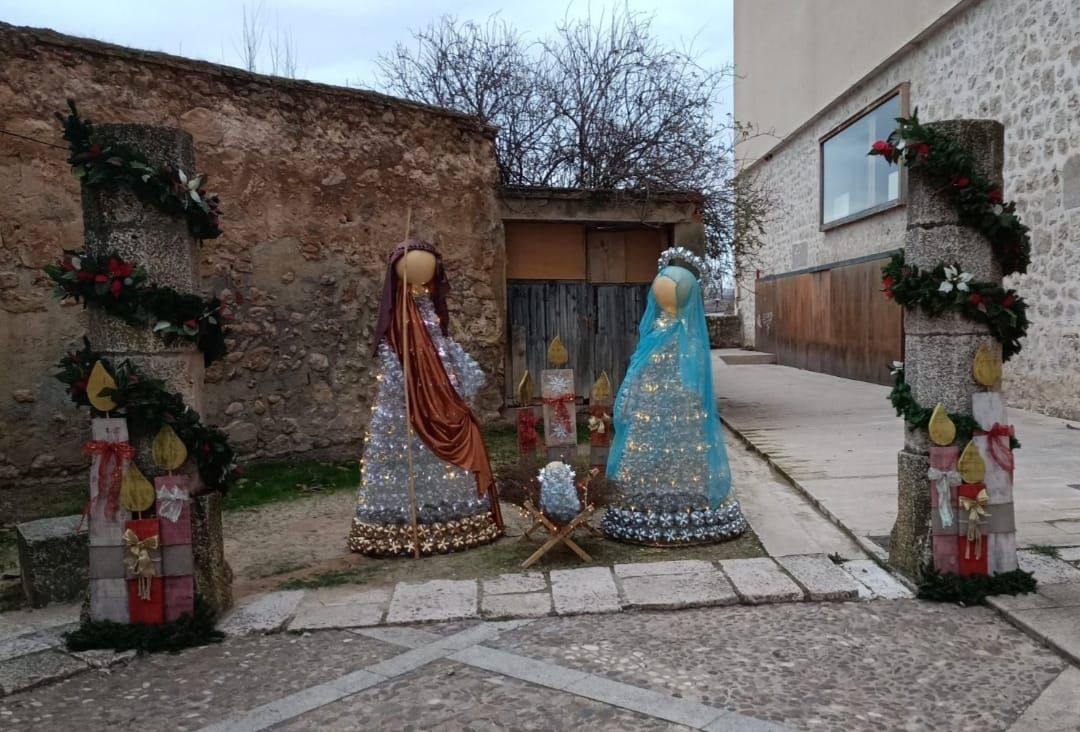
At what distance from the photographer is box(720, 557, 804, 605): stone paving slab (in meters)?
4.04

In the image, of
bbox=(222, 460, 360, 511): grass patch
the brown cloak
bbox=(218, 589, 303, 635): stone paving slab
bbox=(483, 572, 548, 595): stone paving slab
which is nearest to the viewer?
bbox=(218, 589, 303, 635): stone paving slab

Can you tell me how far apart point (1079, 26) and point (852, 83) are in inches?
214

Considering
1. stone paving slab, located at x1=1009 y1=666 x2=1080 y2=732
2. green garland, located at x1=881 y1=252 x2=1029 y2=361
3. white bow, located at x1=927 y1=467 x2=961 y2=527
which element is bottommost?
stone paving slab, located at x1=1009 y1=666 x2=1080 y2=732

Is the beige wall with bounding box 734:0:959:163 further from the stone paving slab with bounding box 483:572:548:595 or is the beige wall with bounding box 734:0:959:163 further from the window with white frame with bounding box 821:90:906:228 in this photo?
the stone paving slab with bounding box 483:572:548:595

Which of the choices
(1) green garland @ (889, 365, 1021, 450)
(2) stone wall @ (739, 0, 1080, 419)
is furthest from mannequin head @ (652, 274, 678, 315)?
(2) stone wall @ (739, 0, 1080, 419)

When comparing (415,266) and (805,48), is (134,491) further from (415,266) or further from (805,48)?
(805,48)

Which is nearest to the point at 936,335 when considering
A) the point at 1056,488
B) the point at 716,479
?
the point at 716,479

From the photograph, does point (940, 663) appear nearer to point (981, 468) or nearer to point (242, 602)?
point (981, 468)

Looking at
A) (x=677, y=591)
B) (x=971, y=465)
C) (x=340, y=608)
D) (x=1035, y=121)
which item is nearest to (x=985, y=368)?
(x=971, y=465)

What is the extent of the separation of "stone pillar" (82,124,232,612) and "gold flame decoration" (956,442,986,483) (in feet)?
12.5

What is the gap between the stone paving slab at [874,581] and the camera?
4.04 meters

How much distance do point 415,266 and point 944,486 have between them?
10.8 feet

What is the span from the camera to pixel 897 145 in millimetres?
4051

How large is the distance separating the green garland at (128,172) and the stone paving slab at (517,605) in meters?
2.48
